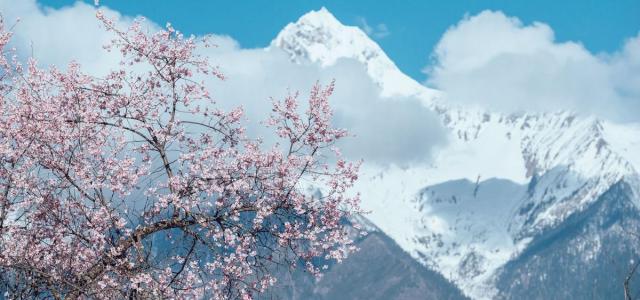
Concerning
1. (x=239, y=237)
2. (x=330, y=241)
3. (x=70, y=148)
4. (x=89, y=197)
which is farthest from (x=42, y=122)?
(x=330, y=241)

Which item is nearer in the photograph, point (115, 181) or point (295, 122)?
point (115, 181)

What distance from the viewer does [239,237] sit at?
18.0 m

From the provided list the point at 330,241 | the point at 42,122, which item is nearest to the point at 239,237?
the point at 330,241

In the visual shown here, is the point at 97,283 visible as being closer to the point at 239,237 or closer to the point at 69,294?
the point at 69,294

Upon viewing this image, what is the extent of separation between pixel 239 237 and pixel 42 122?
4.70 meters

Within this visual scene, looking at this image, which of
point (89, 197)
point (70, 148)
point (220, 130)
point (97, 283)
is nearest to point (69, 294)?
point (97, 283)

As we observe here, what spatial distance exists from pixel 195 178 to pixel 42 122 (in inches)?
131

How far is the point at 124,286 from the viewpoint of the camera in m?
17.2

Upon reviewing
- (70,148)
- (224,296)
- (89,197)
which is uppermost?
(70,148)

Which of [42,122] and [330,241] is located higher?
[42,122]

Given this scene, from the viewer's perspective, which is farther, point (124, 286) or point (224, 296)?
point (224, 296)

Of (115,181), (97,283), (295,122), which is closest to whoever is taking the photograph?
(97,283)

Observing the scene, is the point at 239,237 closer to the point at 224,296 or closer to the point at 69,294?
the point at 224,296

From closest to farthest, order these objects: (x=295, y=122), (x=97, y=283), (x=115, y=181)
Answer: (x=97, y=283) < (x=115, y=181) < (x=295, y=122)
